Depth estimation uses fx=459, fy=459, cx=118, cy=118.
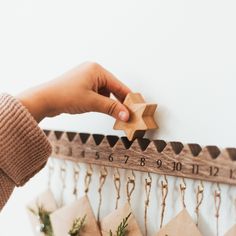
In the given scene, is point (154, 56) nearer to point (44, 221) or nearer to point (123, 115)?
point (123, 115)

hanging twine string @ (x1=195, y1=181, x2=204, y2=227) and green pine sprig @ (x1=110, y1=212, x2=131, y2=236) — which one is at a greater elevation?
hanging twine string @ (x1=195, y1=181, x2=204, y2=227)

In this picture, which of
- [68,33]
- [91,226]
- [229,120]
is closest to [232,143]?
[229,120]

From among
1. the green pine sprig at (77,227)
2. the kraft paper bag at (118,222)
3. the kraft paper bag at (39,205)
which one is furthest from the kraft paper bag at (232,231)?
the kraft paper bag at (39,205)

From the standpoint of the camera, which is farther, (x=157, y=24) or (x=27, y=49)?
(x=27, y=49)

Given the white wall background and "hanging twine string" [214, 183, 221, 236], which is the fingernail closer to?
the white wall background

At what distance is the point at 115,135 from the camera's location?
2.42 feet

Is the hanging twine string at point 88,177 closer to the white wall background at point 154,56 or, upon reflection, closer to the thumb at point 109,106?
the white wall background at point 154,56

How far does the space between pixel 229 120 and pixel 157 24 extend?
19cm

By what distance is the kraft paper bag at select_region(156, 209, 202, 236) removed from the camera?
23.9 inches

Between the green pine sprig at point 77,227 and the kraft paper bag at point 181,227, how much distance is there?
156 mm

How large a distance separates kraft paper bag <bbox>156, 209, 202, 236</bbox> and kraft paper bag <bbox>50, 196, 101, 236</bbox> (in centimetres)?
14

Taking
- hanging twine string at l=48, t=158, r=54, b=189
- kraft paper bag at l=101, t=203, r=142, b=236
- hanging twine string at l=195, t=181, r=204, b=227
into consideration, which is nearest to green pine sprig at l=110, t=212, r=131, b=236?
kraft paper bag at l=101, t=203, r=142, b=236

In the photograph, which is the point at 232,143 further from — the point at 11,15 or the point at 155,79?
the point at 11,15

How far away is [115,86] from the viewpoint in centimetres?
71
